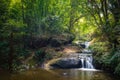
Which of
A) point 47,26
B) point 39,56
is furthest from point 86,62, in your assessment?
point 47,26

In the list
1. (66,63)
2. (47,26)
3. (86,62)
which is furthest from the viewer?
(47,26)

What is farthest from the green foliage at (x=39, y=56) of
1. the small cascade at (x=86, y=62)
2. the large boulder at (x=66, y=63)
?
the small cascade at (x=86, y=62)

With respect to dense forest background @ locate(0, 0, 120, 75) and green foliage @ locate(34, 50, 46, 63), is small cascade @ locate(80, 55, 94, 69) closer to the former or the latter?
dense forest background @ locate(0, 0, 120, 75)

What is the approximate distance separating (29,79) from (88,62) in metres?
8.70

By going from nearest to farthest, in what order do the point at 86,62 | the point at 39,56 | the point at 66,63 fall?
the point at 66,63, the point at 86,62, the point at 39,56

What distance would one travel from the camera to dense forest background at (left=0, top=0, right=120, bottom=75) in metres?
18.2

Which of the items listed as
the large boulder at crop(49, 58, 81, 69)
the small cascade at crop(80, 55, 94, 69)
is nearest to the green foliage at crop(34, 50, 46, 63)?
the large boulder at crop(49, 58, 81, 69)

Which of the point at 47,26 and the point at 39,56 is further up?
the point at 47,26

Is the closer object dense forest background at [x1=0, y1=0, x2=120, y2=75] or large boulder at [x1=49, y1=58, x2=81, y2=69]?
dense forest background at [x1=0, y1=0, x2=120, y2=75]

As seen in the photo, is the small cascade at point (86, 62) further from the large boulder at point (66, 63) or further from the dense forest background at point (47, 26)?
the dense forest background at point (47, 26)

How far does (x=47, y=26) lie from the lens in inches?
1091

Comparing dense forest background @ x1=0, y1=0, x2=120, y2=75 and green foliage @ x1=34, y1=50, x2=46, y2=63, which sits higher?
dense forest background @ x1=0, y1=0, x2=120, y2=75

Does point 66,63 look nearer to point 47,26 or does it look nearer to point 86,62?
point 86,62

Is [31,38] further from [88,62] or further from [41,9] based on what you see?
[88,62]
